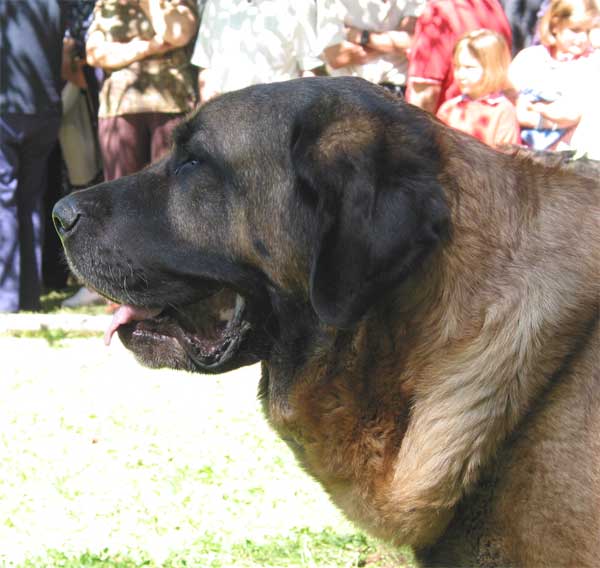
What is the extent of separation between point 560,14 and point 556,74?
1.24ft

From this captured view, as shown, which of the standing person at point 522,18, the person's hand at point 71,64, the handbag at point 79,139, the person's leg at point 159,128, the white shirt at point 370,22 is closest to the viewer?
the white shirt at point 370,22

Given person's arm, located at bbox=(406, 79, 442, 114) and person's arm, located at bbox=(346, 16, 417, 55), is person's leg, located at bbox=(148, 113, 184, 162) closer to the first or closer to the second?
person's arm, located at bbox=(346, 16, 417, 55)

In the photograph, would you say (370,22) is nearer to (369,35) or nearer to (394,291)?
(369,35)

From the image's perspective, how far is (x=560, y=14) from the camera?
609 cm

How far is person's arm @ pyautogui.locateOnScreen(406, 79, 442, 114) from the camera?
21.1ft

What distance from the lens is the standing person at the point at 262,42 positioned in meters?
6.93

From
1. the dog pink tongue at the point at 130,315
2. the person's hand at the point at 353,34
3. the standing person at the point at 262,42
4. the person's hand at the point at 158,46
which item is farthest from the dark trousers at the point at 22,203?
the dog pink tongue at the point at 130,315

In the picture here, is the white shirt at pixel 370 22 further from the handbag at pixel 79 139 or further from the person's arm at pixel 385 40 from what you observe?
the handbag at pixel 79 139

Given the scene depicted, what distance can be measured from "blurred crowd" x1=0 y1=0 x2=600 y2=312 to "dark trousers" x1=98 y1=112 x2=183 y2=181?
0.01 metres

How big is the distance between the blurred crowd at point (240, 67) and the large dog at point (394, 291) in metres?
2.42

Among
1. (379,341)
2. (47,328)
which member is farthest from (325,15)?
(379,341)

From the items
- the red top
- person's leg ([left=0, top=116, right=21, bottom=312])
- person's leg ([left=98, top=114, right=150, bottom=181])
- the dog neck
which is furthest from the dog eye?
person's leg ([left=0, top=116, right=21, bottom=312])

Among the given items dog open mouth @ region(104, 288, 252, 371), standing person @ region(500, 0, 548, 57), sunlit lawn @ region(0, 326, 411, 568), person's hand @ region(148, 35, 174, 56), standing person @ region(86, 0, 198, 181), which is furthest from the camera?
standing person @ region(86, 0, 198, 181)

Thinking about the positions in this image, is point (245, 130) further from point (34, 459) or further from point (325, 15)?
point (325, 15)
